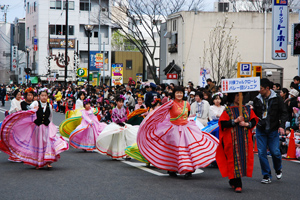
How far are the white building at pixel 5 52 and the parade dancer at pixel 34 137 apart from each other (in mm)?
95906

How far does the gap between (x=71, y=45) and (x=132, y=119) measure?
184ft

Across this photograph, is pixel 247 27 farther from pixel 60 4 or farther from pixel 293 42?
pixel 60 4

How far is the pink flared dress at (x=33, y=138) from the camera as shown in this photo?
11.6 metres

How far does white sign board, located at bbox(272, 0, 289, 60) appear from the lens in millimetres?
22703

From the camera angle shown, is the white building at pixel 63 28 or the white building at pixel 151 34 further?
the white building at pixel 63 28

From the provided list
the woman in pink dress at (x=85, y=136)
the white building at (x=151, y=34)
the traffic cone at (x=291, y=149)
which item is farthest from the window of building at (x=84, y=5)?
the traffic cone at (x=291, y=149)

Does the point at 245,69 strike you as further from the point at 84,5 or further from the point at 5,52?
the point at 5,52

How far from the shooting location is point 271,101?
1006 cm

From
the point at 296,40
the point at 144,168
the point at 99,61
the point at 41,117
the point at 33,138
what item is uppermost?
the point at 296,40

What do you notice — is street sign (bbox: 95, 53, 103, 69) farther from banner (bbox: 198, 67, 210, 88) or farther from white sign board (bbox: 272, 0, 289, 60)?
white sign board (bbox: 272, 0, 289, 60)

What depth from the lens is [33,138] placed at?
11766 mm

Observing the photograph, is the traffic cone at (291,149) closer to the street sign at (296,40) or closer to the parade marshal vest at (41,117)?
the parade marshal vest at (41,117)

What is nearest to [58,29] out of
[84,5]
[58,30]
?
[58,30]

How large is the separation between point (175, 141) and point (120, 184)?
1652mm
